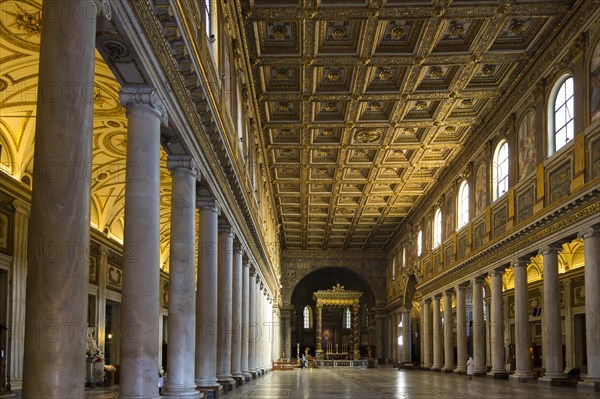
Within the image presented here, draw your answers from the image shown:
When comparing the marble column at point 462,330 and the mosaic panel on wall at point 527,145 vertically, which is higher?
the mosaic panel on wall at point 527,145

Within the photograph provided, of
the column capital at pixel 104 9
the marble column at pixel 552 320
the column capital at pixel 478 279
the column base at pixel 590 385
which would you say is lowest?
the column base at pixel 590 385

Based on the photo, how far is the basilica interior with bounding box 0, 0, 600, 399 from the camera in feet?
25.6

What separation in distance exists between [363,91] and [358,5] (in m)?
6.47

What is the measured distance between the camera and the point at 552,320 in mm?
22969

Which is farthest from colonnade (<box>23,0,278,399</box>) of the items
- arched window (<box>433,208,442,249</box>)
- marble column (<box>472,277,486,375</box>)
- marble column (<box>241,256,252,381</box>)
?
arched window (<box>433,208,442,249</box>)

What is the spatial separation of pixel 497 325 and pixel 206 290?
14.4 meters

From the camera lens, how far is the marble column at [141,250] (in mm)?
11172

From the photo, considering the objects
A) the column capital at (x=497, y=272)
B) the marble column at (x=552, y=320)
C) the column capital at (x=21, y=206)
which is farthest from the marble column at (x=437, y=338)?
the column capital at (x=21, y=206)

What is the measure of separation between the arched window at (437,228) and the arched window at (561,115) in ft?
55.2

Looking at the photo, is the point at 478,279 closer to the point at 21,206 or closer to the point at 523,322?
the point at 523,322

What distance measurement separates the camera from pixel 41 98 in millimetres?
7664

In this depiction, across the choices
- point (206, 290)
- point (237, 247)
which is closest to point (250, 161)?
point (237, 247)

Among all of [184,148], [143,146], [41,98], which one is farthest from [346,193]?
[41,98]

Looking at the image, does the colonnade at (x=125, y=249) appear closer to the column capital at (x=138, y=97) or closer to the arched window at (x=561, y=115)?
the column capital at (x=138, y=97)
